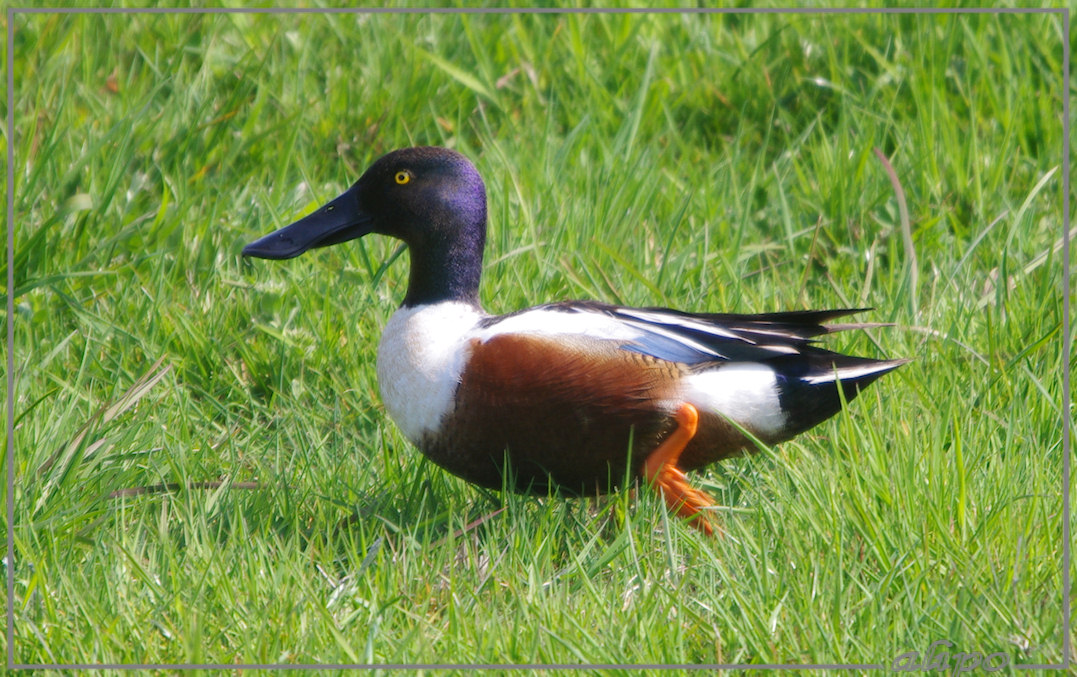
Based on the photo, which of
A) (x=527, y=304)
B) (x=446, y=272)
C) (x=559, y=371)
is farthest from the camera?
(x=527, y=304)

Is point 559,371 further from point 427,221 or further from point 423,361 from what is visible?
point 427,221

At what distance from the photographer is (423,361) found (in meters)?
2.63

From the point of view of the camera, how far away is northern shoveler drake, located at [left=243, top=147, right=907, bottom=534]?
2537mm

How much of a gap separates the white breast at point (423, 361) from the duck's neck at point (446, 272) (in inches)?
1.0

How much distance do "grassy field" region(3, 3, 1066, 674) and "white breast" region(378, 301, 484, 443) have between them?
0.21 m

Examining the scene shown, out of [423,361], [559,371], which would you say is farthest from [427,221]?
[559,371]

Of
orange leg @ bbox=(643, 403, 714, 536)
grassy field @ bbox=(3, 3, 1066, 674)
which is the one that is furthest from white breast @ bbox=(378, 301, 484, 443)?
orange leg @ bbox=(643, 403, 714, 536)

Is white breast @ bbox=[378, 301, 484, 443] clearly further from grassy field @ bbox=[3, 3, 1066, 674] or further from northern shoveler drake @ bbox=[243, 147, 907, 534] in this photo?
grassy field @ bbox=[3, 3, 1066, 674]

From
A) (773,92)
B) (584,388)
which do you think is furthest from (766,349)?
(773,92)

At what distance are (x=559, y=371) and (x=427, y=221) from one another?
478 mm

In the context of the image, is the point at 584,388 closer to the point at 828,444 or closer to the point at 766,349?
the point at 766,349

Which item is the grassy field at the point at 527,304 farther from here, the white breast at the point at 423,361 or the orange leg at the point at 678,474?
the white breast at the point at 423,361

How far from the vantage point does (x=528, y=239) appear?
3.27 m

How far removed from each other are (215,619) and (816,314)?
128 centimetres
